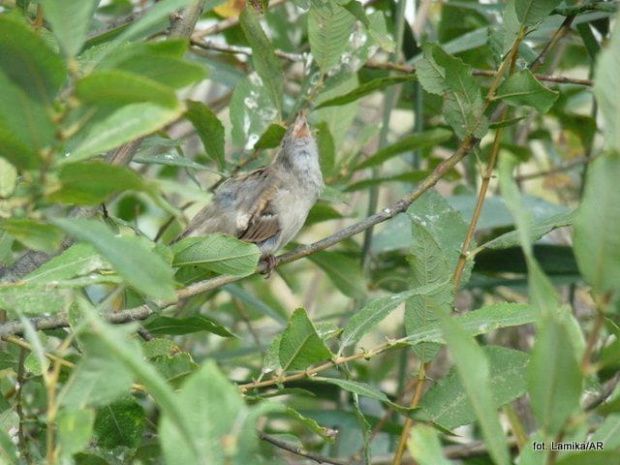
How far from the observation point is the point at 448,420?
68.7 inches

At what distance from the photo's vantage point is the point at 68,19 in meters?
0.95

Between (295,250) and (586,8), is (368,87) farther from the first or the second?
(586,8)

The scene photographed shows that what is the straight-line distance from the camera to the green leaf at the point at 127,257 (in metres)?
1.03

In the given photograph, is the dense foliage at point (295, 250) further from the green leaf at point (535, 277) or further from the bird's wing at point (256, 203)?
the bird's wing at point (256, 203)

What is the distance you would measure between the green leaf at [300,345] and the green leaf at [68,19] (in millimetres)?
702

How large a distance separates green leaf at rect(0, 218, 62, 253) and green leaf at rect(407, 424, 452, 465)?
473 millimetres

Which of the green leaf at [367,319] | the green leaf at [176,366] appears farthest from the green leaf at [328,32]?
the green leaf at [176,366]

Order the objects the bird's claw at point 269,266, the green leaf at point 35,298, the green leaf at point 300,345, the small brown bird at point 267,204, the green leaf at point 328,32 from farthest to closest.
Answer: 1. the small brown bird at point 267,204
2. the bird's claw at point 269,266
3. the green leaf at point 328,32
4. the green leaf at point 300,345
5. the green leaf at point 35,298

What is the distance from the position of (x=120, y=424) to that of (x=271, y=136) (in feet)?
2.73

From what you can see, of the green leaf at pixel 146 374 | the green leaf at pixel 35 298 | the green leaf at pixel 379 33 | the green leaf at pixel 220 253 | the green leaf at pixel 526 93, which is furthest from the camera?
the green leaf at pixel 379 33

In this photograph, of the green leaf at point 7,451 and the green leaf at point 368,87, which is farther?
the green leaf at point 368,87

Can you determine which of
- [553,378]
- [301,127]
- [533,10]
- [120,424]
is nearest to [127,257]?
[553,378]

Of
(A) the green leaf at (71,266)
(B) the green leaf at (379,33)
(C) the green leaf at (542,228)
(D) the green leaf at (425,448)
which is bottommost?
(C) the green leaf at (542,228)

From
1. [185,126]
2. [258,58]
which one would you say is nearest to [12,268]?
[258,58]
